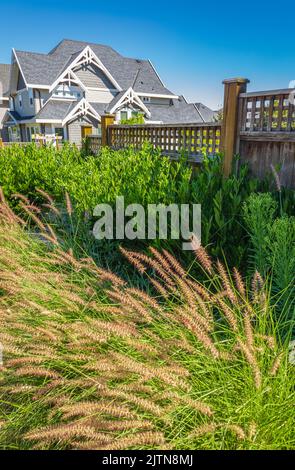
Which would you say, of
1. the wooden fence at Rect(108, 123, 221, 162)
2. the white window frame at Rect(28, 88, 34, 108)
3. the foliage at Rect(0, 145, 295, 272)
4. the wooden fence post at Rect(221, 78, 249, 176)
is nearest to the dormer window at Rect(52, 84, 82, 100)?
the white window frame at Rect(28, 88, 34, 108)

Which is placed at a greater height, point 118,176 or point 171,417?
point 118,176

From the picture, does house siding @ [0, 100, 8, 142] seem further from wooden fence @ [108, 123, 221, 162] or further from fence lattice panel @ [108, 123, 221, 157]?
wooden fence @ [108, 123, 221, 162]

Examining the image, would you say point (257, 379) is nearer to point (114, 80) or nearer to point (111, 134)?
point (111, 134)

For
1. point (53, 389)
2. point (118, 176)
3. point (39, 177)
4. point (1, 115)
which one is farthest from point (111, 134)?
point (1, 115)

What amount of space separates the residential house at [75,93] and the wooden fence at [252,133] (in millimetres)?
21421

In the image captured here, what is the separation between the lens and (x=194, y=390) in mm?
1622

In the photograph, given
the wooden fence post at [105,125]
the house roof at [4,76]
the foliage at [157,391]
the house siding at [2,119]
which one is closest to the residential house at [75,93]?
the house siding at [2,119]

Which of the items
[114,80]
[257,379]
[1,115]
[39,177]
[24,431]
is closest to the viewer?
[257,379]

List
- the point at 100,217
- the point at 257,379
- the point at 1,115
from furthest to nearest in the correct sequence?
the point at 1,115 → the point at 100,217 → the point at 257,379

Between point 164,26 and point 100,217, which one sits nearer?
point 100,217

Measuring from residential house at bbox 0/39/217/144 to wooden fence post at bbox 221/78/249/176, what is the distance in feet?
72.8
